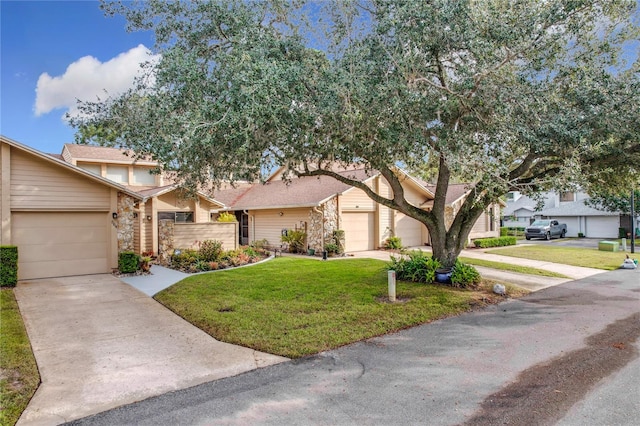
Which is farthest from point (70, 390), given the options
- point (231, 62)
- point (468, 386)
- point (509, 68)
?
point (509, 68)

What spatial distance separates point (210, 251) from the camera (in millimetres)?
14164

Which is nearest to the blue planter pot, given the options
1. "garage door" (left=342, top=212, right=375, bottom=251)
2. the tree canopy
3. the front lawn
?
the front lawn

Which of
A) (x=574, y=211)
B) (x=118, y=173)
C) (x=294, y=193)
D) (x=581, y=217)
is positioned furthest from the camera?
(x=574, y=211)

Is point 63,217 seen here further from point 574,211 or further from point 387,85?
point 574,211

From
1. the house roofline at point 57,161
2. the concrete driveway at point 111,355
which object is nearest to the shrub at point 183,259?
the house roofline at point 57,161

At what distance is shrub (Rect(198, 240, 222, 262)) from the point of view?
1406 cm

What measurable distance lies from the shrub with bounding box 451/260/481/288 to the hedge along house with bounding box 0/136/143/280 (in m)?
10.7

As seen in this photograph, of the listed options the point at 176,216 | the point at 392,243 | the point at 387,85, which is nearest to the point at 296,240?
the point at 392,243

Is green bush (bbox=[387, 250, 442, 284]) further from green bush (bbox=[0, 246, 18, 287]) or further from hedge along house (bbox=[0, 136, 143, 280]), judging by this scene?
green bush (bbox=[0, 246, 18, 287])

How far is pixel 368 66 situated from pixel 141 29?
5535 mm

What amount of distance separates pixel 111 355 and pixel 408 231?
60.8 ft

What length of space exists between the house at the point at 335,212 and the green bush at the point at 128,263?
26.1 feet

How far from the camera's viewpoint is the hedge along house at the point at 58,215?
11.1m

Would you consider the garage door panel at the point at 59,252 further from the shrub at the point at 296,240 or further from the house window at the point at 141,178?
the house window at the point at 141,178
